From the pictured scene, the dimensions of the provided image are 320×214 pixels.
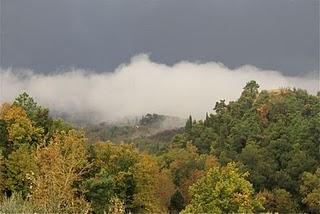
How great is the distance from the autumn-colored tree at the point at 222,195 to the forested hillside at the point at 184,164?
10 centimetres

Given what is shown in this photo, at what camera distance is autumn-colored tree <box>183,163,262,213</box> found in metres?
58.2

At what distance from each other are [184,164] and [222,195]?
4575cm

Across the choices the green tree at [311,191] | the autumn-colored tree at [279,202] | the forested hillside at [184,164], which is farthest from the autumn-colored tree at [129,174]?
the green tree at [311,191]

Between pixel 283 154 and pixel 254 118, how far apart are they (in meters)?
26.0

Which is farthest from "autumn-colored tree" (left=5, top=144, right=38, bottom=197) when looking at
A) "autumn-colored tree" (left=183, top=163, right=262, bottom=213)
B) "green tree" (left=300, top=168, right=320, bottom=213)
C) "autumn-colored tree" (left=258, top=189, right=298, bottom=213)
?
"green tree" (left=300, top=168, right=320, bottom=213)

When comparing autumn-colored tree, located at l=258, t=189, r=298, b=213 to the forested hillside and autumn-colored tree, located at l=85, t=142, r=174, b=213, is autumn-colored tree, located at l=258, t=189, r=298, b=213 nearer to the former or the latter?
the forested hillside

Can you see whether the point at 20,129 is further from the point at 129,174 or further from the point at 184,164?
the point at 184,164

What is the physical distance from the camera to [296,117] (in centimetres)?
13075

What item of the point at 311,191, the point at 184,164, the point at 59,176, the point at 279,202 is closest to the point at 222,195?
the point at 59,176

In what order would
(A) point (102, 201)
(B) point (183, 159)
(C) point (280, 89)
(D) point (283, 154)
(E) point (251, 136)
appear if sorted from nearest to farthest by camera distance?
(A) point (102, 201)
(B) point (183, 159)
(D) point (283, 154)
(E) point (251, 136)
(C) point (280, 89)

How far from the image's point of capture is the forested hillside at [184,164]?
56.7 metres

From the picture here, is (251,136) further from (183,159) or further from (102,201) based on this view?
(102,201)

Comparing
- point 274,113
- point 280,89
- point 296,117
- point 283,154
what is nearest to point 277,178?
point 283,154

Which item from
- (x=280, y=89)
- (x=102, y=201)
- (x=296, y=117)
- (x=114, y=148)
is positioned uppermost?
(x=280, y=89)
